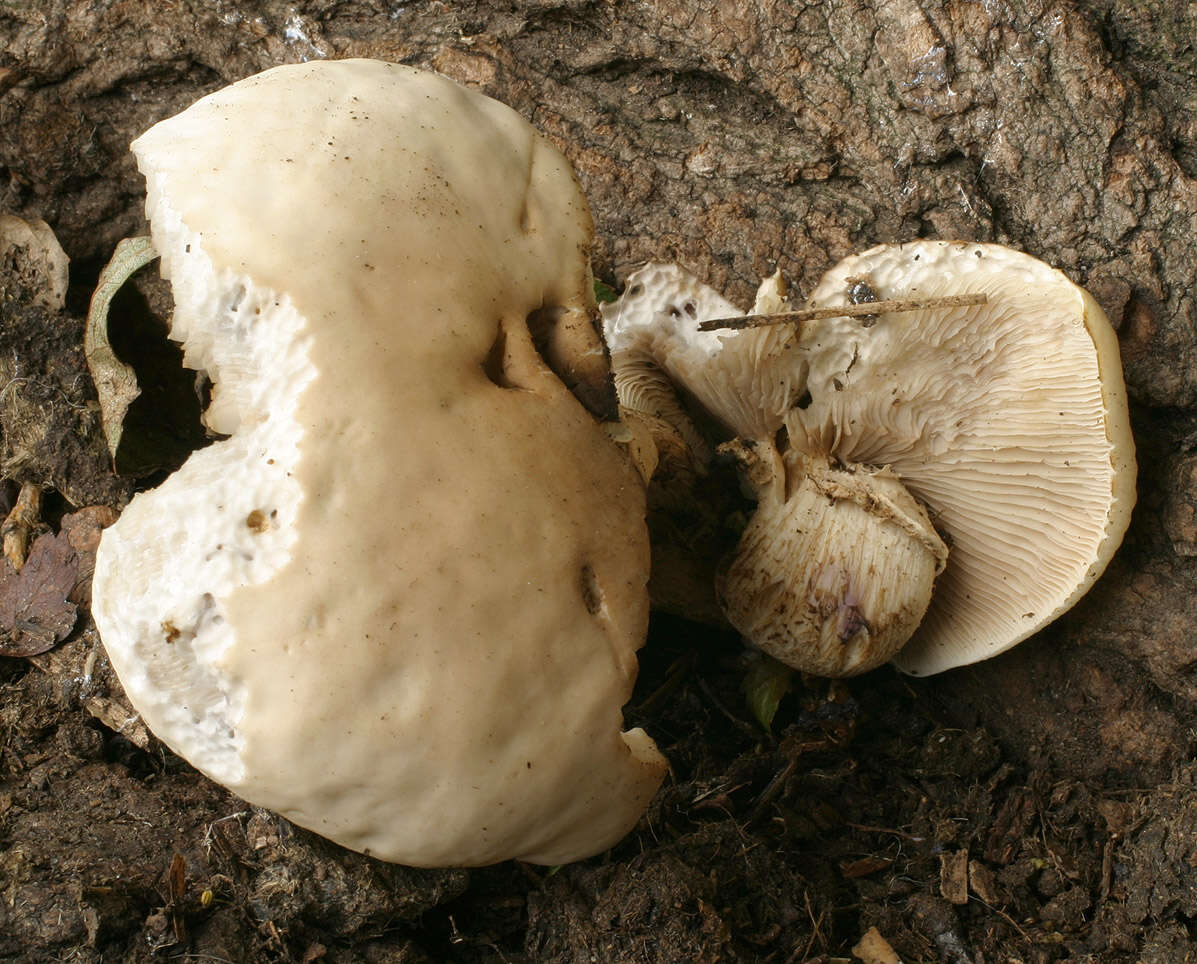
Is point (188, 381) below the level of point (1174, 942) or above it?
above

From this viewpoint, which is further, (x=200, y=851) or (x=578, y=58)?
(x=578, y=58)

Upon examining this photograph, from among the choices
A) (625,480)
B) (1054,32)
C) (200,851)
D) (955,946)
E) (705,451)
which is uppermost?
(1054,32)

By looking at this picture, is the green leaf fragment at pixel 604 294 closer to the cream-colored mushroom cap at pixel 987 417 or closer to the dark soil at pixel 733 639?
the dark soil at pixel 733 639

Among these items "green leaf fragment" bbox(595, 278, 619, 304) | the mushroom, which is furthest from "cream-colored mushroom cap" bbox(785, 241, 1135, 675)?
"green leaf fragment" bbox(595, 278, 619, 304)

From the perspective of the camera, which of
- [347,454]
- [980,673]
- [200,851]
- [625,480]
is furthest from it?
[980,673]

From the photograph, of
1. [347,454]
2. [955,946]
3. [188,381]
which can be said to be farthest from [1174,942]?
[188,381]

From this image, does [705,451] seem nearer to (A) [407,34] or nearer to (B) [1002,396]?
(B) [1002,396]
